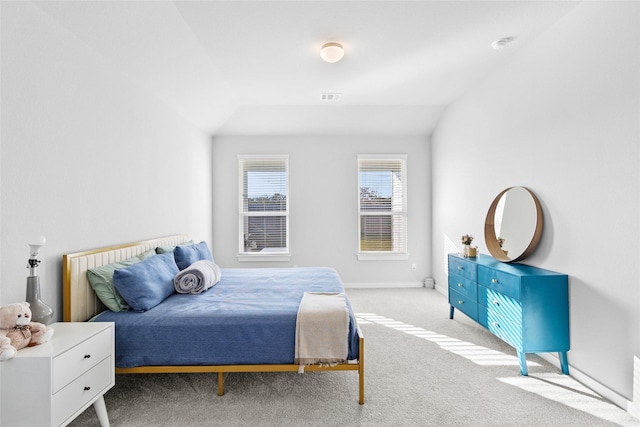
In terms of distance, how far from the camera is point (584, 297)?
2.49m

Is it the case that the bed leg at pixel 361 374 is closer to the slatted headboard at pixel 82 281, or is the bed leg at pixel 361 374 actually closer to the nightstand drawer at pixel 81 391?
the nightstand drawer at pixel 81 391

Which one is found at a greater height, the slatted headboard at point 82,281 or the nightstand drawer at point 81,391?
the slatted headboard at point 82,281

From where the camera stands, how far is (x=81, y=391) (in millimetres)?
1760

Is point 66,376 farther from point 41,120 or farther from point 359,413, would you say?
point 359,413

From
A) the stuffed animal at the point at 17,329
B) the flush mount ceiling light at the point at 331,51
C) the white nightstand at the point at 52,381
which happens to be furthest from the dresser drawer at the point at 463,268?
the stuffed animal at the point at 17,329

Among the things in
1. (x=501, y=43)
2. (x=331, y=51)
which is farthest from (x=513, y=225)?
(x=331, y=51)

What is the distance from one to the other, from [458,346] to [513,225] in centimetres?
126

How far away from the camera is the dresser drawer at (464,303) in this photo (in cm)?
340

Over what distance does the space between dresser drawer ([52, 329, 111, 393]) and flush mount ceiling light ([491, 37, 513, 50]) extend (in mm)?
3769

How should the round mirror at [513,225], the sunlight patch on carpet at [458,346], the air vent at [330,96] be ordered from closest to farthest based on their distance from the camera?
the sunlight patch on carpet at [458,346] → the round mirror at [513,225] → the air vent at [330,96]

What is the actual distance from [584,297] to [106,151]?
12.4 feet

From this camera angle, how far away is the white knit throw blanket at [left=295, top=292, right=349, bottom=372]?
2246 millimetres

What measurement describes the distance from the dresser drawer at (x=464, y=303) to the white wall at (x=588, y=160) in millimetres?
745

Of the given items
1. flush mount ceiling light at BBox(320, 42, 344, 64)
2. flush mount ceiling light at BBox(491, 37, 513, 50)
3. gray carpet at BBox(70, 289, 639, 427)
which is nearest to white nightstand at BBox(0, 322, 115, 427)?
gray carpet at BBox(70, 289, 639, 427)
